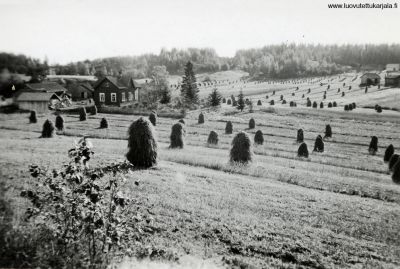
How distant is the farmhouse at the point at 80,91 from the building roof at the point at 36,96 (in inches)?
73.9

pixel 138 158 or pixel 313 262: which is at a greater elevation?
pixel 138 158

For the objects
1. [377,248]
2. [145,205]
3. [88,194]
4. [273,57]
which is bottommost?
[377,248]

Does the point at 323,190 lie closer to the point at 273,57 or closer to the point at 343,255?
the point at 343,255

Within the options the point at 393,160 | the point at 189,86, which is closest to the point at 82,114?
the point at 393,160

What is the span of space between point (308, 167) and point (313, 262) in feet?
45.3

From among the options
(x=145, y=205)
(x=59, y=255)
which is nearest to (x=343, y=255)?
(x=145, y=205)

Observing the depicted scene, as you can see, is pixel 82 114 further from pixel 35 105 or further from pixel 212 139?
pixel 212 139

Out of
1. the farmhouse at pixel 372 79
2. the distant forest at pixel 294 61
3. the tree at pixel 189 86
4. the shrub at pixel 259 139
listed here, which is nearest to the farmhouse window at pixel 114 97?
the shrub at pixel 259 139

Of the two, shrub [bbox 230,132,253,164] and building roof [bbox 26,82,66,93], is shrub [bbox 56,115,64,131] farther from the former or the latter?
shrub [bbox 230,132,253,164]

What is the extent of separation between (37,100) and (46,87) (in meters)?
0.78

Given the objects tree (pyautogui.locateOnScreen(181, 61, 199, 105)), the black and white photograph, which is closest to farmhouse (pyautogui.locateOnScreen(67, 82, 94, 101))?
the black and white photograph

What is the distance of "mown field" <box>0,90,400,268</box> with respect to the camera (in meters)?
8.91

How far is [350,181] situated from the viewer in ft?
58.6

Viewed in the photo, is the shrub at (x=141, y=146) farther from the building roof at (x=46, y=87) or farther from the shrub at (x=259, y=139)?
the shrub at (x=259, y=139)
